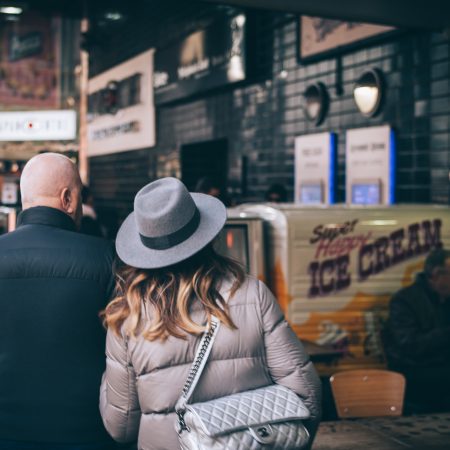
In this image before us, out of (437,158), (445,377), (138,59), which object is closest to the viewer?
(445,377)

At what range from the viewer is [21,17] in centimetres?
2106

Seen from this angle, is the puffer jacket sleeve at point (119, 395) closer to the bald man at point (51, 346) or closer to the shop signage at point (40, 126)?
the bald man at point (51, 346)

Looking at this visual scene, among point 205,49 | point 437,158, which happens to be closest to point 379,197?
point 437,158

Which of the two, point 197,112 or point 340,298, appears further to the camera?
point 197,112

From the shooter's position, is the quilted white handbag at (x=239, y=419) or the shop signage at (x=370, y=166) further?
the shop signage at (x=370, y=166)

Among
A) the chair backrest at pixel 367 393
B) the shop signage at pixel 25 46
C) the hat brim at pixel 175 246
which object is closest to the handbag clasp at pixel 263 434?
the hat brim at pixel 175 246

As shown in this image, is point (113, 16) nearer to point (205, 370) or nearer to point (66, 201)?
point (66, 201)

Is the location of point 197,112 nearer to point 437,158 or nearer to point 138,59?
point 138,59

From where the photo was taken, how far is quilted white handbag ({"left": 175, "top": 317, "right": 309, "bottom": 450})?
2.36m

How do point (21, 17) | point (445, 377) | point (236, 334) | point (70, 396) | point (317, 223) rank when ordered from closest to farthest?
point (236, 334)
point (70, 396)
point (445, 377)
point (317, 223)
point (21, 17)

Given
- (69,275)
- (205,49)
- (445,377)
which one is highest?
(205,49)

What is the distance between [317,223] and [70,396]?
155 inches

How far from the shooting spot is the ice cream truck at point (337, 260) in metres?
6.41

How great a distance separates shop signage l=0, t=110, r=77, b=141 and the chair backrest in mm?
7652
